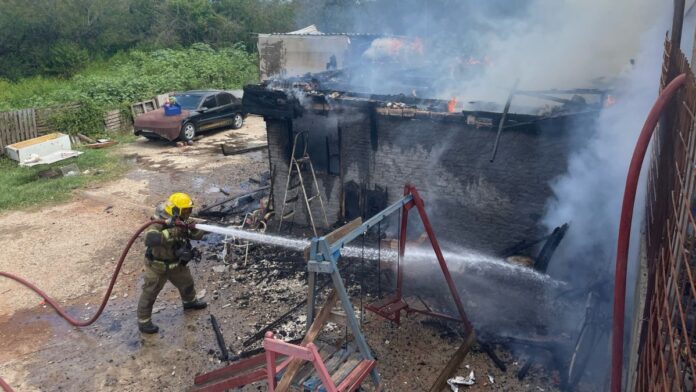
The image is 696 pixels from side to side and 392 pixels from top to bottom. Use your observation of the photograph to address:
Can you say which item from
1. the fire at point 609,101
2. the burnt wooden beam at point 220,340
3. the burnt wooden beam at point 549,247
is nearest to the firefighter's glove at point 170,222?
the burnt wooden beam at point 220,340

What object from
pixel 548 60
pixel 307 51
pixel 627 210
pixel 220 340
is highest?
pixel 307 51

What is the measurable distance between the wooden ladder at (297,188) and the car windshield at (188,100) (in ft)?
29.5

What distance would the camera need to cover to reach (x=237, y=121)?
1820cm

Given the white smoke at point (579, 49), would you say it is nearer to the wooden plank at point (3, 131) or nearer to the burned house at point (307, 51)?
the burned house at point (307, 51)

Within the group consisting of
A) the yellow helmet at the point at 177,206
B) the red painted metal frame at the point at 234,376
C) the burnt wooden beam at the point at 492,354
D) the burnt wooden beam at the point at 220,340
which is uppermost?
the yellow helmet at the point at 177,206

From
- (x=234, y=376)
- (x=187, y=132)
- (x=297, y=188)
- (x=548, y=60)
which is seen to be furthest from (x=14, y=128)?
(x=548, y=60)

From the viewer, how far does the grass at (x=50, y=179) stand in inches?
444

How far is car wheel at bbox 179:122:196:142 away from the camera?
1606 cm

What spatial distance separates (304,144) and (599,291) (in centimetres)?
531

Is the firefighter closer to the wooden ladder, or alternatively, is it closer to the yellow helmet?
the yellow helmet

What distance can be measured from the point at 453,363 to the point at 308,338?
1.98 metres

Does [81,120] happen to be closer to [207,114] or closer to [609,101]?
[207,114]

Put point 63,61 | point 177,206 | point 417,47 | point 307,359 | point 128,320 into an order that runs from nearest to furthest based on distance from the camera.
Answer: point 307,359, point 177,206, point 128,320, point 417,47, point 63,61

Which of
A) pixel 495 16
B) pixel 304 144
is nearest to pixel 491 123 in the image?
pixel 304 144
